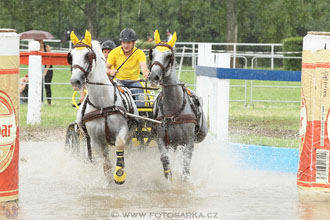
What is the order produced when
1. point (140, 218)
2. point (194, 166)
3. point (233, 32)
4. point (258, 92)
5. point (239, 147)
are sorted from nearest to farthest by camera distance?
1. point (140, 218)
2. point (194, 166)
3. point (239, 147)
4. point (258, 92)
5. point (233, 32)

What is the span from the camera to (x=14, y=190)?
8.09 m

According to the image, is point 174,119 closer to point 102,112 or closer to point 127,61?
point 102,112

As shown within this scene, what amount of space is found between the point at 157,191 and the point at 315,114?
2.15 metres

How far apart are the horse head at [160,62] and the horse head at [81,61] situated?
714mm

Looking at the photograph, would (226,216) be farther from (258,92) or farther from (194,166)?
(258,92)

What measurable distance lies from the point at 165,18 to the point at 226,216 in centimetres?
4102

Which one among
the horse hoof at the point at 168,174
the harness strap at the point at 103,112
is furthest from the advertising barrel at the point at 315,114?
the harness strap at the point at 103,112

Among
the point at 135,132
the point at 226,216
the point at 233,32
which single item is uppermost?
the point at 233,32

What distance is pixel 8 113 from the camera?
26.1 feet

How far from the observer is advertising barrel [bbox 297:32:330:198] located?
8266 mm

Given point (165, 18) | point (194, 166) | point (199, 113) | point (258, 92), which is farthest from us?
point (165, 18)

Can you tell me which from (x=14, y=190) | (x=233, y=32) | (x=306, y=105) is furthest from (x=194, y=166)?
(x=233, y=32)

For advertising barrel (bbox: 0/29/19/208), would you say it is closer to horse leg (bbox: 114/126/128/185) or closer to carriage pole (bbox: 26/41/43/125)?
horse leg (bbox: 114/126/128/185)

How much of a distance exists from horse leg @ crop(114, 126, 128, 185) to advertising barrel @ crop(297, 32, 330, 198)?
2074 mm
